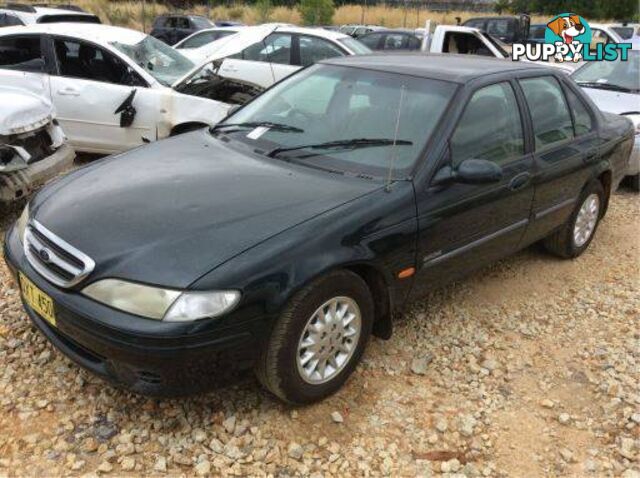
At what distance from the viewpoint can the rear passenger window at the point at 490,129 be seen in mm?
3230

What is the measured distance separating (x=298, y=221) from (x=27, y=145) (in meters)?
2.97

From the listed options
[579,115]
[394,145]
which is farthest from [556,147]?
[394,145]

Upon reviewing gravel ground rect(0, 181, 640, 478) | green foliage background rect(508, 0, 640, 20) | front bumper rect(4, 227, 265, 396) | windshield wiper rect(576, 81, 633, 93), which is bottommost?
gravel ground rect(0, 181, 640, 478)

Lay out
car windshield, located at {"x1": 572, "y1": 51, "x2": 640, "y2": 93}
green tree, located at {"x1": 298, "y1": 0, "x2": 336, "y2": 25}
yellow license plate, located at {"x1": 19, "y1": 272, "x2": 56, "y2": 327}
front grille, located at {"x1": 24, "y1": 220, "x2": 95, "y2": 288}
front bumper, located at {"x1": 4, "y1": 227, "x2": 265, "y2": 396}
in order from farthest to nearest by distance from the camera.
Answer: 1. green tree, located at {"x1": 298, "y1": 0, "x2": 336, "y2": 25}
2. car windshield, located at {"x1": 572, "y1": 51, "x2": 640, "y2": 93}
3. yellow license plate, located at {"x1": 19, "y1": 272, "x2": 56, "y2": 327}
4. front grille, located at {"x1": 24, "y1": 220, "x2": 95, "y2": 288}
5. front bumper, located at {"x1": 4, "y1": 227, "x2": 265, "y2": 396}

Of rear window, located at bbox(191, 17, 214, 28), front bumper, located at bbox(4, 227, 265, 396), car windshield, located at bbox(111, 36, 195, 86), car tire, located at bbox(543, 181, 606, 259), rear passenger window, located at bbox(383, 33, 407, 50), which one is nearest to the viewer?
front bumper, located at bbox(4, 227, 265, 396)

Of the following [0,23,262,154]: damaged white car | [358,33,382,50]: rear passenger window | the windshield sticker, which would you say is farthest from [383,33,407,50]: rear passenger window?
the windshield sticker

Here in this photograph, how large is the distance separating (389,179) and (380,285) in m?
0.52

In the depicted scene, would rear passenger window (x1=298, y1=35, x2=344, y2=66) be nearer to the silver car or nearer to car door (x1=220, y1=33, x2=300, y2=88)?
car door (x1=220, y1=33, x2=300, y2=88)

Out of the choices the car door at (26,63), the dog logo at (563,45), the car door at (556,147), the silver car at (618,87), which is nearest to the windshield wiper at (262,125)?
the car door at (556,147)

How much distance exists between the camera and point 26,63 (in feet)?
20.5

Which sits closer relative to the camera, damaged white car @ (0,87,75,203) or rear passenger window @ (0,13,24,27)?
damaged white car @ (0,87,75,203)

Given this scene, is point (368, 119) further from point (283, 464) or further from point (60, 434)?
point (60, 434)

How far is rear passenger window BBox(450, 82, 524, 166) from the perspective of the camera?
10.6ft

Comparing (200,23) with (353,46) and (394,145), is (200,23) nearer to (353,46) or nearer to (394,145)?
(353,46)
